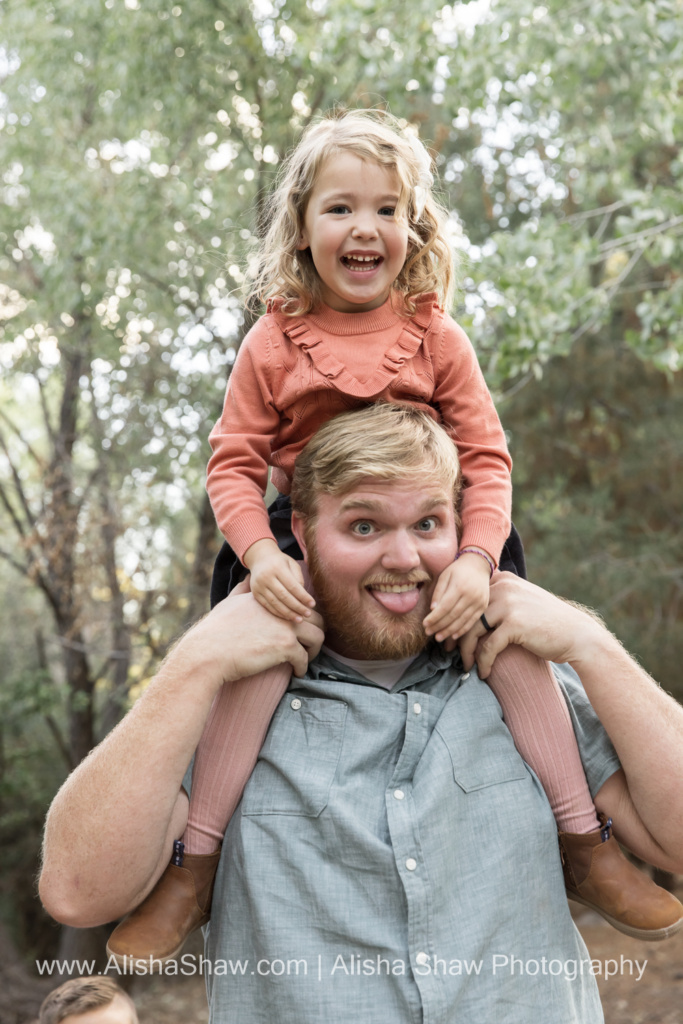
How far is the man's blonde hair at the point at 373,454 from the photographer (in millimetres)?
1988

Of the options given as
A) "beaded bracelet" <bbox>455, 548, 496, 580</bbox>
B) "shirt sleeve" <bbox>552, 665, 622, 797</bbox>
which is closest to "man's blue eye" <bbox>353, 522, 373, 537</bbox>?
"beaded bracelet" <bbox>455, 548, 496, 580</bbox>

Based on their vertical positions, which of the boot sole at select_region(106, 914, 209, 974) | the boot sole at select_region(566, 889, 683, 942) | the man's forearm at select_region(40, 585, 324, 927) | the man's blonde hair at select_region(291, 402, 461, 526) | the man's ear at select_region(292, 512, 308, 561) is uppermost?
the man's blonde hair at select_region(291, 402, 461, 526)

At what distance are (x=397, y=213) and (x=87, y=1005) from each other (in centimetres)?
252

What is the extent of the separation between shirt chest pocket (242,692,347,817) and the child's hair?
93 centimetres

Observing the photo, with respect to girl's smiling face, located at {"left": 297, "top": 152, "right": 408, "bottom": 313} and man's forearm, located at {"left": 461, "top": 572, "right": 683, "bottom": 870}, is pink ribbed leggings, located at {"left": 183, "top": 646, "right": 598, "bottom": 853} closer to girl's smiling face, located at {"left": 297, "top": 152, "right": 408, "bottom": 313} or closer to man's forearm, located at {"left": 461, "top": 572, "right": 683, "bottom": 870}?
man's forearm, located at {"left": 461, "top": 572, "right": 683, "bottom": 870}

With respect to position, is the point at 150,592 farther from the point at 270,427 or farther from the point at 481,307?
the point at 270,427

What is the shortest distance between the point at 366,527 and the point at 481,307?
11.7 ft

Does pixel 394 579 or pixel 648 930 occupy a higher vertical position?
pixel 394 579

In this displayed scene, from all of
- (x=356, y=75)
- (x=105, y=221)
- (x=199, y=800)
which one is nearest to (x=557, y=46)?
(x=356, y=75)

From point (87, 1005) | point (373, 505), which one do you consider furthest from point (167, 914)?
point (87, 1005)

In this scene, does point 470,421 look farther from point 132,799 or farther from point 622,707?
point 132,799

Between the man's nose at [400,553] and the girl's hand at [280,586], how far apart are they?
0.18 meters

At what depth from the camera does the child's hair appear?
227 cm

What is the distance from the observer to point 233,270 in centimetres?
673
